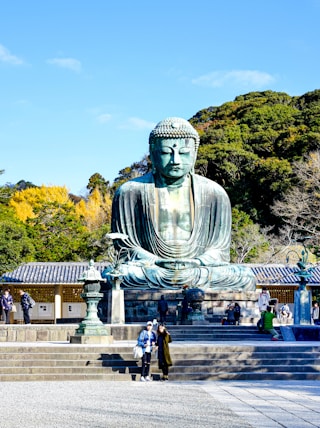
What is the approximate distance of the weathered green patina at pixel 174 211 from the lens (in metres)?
23.2

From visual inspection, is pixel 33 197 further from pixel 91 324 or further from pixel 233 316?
pixel 91 324

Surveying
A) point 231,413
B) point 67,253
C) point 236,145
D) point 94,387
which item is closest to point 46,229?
point 67,253

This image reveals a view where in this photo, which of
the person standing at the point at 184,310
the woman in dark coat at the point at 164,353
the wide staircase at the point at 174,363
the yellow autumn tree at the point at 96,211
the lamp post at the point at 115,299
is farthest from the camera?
the yellow autumn tree at the point at 96,211

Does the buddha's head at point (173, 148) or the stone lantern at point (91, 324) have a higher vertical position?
the buddha's head at point (173, 148)

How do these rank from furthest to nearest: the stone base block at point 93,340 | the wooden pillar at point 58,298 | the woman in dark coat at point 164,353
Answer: the wooden pillar at point 58,298
the stone base block at point 93,340
the woman in dark coat at point 164,353

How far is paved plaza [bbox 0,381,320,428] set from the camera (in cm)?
898

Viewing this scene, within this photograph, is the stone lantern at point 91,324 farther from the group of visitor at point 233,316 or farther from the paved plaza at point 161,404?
the group of visitor at point 233,316

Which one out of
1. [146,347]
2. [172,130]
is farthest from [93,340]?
[172,130]

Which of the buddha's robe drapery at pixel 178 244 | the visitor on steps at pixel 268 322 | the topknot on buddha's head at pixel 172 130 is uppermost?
the topknot on buddha's head at pixel 172 130

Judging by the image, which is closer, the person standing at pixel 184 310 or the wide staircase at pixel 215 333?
the wide staircase at pixel 215 333

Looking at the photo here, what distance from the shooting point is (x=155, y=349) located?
13773 millimetres

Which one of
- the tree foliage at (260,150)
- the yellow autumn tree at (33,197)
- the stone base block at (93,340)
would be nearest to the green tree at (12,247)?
the stone base block at (93,340)

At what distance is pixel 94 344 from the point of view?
51.4 feet

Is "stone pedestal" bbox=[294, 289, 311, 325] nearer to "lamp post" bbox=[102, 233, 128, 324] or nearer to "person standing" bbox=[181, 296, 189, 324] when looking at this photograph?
"person standing" bbox=[181, 296, 189, 324]
